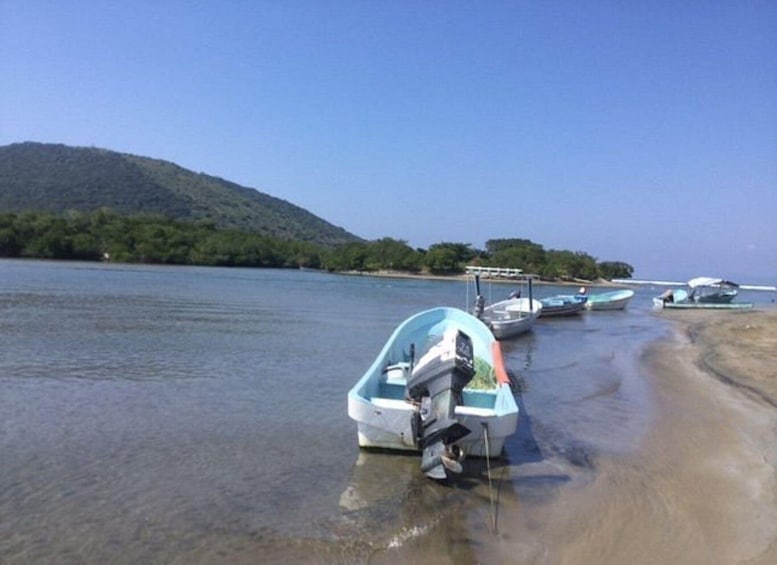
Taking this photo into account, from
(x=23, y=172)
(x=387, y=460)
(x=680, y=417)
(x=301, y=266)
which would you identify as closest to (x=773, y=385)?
(x=680, y=417)

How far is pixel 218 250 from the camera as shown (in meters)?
106

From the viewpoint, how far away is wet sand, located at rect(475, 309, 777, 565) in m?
5.98

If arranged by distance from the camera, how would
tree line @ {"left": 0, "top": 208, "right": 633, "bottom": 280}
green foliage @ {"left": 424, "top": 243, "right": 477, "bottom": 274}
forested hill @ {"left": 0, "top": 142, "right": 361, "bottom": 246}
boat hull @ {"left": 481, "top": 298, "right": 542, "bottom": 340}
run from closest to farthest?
boat hull @ {"left": 481, "top": 298, "right": 542, "bottom": 340}
tree line @ {"left": 0, "top": 208, "right": 633, "bottom": 280}
green foliage @ {"left": 424, "top": 243, "right": 477, "bottom": 274}
forested hill @ {"left": 0, "top": 142, "right": 361, "bottom": 246}

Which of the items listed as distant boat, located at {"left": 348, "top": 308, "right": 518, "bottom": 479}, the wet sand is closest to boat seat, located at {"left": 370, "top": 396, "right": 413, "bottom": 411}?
distant boat, located at {"left": 348, "top": 308, "right": 518, "bottom": 479}

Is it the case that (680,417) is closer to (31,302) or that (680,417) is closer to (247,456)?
(247,456)

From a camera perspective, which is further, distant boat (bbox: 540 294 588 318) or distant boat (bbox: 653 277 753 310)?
distant boat (bbox: 653 277 753 310)

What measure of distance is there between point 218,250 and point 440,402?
103905 millimetres

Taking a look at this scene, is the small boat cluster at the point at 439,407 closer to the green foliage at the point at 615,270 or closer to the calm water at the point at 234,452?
the calm water at the point at 234,452

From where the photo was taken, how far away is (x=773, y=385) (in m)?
14.2

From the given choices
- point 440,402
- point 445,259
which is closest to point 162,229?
point 445,259

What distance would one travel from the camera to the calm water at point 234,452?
6.08 meters

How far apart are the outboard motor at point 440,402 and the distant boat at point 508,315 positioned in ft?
50.3

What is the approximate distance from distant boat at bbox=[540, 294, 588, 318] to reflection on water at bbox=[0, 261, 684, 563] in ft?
55.0

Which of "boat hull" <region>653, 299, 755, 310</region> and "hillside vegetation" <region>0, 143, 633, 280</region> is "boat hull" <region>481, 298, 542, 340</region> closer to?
"boat hull" <region>653, 299, 755, 310</region>
